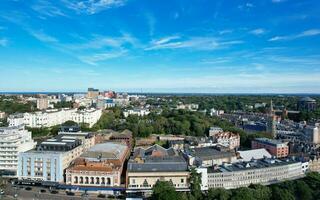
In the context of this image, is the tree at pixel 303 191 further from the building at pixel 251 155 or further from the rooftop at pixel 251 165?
the building at pixel 251 155

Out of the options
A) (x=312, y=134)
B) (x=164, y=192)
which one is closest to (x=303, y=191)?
(x=164, y=192)

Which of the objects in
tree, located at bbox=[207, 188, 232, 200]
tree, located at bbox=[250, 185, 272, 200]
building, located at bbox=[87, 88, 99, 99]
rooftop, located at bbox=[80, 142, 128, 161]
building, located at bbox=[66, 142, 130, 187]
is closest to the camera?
tree, located at bbox=[207, 188, 232, 200]

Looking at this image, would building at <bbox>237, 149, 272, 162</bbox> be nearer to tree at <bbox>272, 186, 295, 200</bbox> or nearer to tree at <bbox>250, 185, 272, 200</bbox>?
tree at <bbox>250, 185, 272, 200</bbox>

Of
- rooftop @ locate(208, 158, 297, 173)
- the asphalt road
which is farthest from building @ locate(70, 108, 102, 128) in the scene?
rooftop @ locate(208, 158, 297, 173)

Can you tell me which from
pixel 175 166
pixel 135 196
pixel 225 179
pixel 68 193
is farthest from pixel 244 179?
pixel 68 193

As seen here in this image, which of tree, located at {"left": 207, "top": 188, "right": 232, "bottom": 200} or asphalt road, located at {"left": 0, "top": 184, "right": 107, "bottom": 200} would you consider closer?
tree, located at {"left": 207, "top": 188, "right": 232, "bottom": 200}

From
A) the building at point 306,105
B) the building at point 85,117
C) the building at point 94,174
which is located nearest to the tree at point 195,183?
the building at point 94,174
